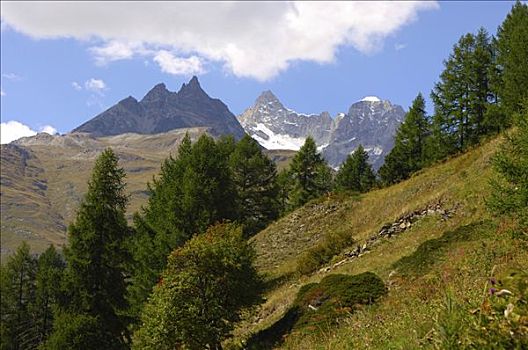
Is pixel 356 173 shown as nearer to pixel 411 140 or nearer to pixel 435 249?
pixel 411 140

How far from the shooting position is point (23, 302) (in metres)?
50.8

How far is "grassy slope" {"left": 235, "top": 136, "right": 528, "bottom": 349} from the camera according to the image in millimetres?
8448

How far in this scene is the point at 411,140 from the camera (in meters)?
54.7

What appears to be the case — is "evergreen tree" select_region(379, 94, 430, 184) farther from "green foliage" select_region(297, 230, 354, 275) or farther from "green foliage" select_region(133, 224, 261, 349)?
"green foliage" select_region(133, 224, 261, 349)

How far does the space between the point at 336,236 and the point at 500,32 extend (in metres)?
28.0

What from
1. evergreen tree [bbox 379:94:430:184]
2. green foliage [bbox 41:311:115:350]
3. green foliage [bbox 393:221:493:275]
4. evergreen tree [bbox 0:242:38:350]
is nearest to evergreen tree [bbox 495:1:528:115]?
evergreen tree [bbox 379:94:430:184]

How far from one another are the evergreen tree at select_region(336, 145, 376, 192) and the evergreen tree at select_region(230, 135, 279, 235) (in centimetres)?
1713

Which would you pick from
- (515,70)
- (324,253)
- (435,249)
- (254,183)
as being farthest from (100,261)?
(515,70)

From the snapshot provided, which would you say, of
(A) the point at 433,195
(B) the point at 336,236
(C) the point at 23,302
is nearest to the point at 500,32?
(A) the point at 433,195

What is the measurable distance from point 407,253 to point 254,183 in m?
32.7

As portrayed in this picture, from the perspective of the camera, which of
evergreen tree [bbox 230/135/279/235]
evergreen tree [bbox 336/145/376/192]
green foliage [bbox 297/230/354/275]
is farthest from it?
evergreen tree [bbox 336/145/376/192]

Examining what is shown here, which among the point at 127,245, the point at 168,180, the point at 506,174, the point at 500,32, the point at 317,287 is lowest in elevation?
the point at 317,287

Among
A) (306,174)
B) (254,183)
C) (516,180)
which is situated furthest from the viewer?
(306,174)

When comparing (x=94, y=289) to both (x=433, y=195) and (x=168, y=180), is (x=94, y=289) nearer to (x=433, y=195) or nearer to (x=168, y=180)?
(x=168, y=180)
